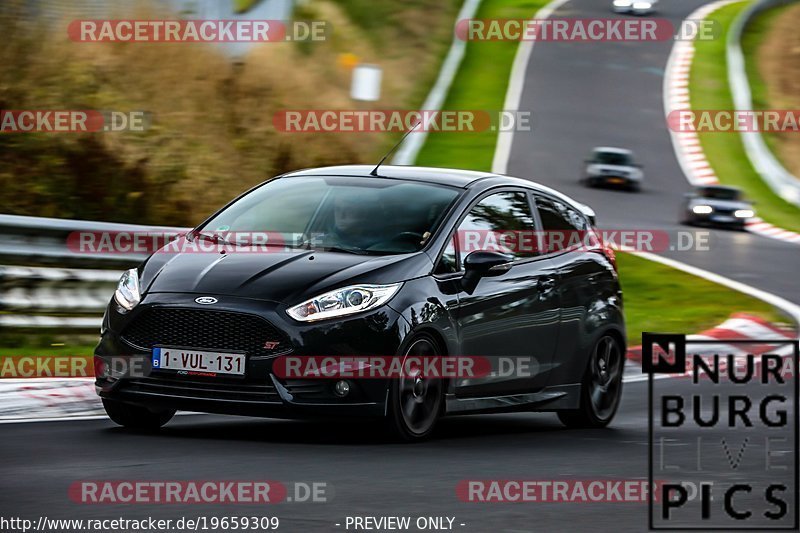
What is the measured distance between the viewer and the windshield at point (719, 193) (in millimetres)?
31094

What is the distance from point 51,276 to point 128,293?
11.3 feet

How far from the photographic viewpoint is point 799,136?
41.7 metres

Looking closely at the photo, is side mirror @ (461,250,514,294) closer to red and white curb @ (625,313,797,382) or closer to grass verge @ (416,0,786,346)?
red and white curb @ (625,313,797,382)

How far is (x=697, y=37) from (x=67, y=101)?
3457 cm

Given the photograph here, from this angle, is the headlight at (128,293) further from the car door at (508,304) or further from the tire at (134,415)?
the car door at (508,304)

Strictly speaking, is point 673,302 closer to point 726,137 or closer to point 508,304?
point 508,304

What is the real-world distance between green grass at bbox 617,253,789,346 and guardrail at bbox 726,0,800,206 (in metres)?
14.8

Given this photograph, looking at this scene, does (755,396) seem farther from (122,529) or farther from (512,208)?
(122,529)

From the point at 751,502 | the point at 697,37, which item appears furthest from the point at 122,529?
the point at 697,37


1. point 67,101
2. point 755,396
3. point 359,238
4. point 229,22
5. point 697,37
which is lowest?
point 755,396

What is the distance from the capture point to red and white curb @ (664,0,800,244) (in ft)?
104

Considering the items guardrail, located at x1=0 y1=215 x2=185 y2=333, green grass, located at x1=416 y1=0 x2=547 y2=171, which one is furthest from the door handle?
green grass, located at x1=416 y1=0 x2=547 y2=171

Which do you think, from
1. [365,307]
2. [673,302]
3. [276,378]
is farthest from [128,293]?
[673,302]

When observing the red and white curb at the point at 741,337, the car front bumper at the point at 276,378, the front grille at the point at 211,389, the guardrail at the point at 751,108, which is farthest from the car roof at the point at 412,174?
the guardrail at the point at 751,108
